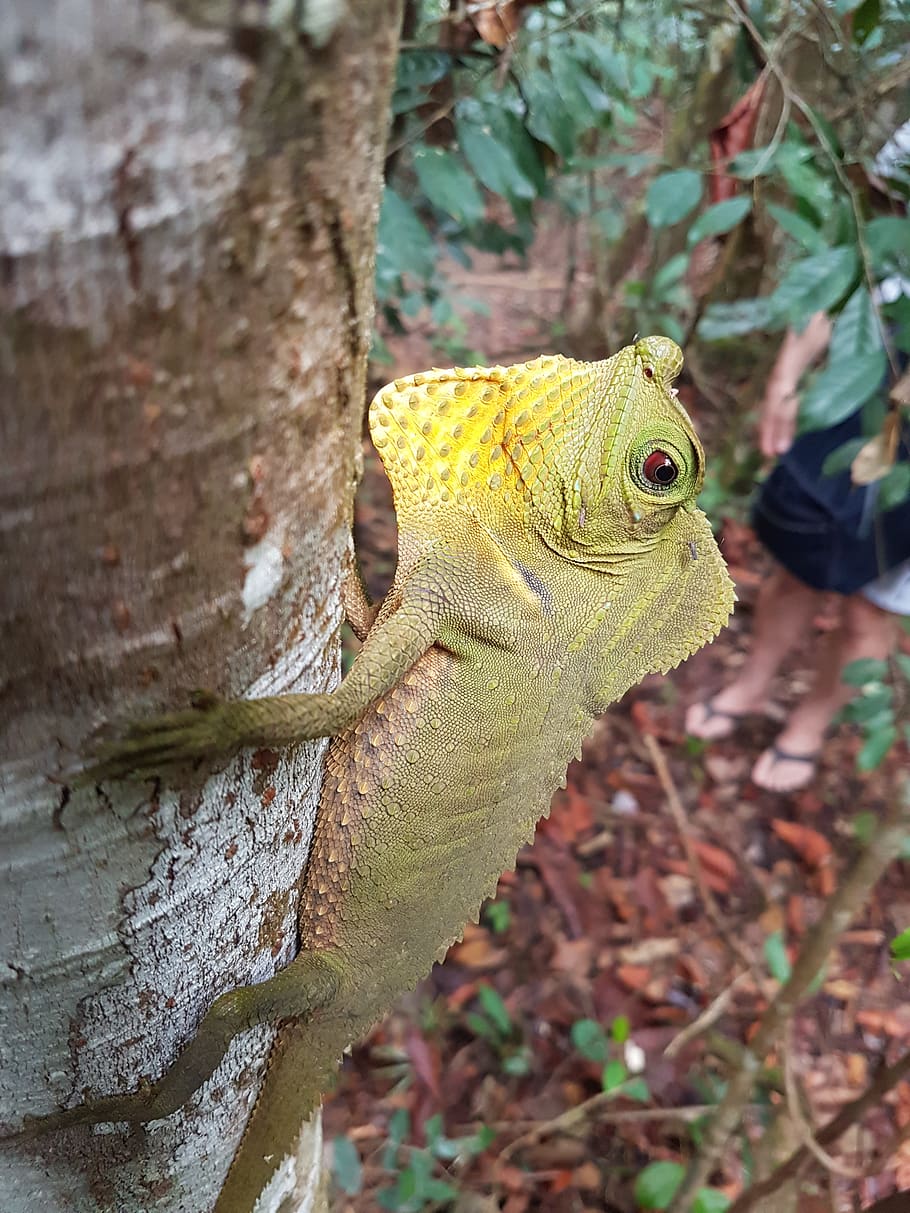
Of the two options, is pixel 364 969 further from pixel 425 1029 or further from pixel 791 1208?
pixel 425 1029

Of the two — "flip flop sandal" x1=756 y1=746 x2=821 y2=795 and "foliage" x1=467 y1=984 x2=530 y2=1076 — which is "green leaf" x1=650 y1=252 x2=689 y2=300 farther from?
"foliage" x1=467 y1=984 x2=530 y2=1076

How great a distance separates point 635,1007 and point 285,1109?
2.51 metres

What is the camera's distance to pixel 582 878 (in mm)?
3980

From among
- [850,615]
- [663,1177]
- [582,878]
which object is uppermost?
[850,615]

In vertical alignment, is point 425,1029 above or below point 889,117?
below

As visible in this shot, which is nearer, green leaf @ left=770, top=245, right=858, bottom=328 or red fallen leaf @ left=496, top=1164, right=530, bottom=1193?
green leaf @ left=770, top=245, right=858, bottom=328

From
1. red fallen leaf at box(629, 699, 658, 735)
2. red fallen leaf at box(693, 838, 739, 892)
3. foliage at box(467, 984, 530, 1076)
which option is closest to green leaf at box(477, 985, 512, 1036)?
foliage at box(467, 984, 530, 1076)

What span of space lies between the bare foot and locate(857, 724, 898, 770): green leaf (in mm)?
1636

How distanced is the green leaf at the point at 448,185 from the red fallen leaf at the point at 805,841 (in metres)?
3.42

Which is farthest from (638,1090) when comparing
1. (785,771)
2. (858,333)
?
(858,333)

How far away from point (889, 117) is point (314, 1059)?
4439 mm

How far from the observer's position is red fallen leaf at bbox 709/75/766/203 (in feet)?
7.72

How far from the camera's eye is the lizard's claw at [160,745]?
0.77 meters

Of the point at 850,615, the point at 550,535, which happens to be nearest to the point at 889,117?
the point at 850,615
